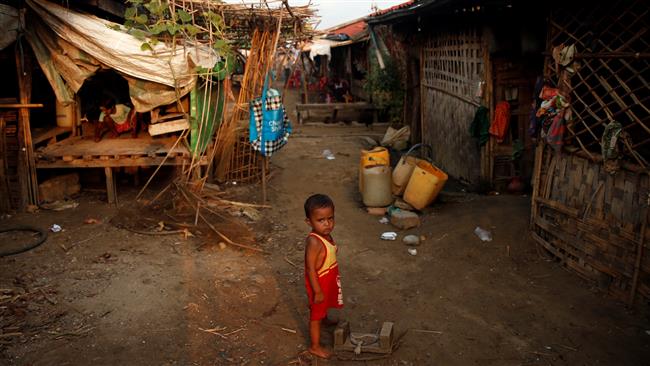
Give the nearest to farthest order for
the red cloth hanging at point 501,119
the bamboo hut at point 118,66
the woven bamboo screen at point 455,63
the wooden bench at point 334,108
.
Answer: the bamboo hut at point 118,66 → the red cloth hanging at point 501,119 → the woven bamboo screen at point 455,63 → the wooden bench at point 334,108

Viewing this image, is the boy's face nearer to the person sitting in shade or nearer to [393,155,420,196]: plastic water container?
[393,155,420,196]: plastic water container

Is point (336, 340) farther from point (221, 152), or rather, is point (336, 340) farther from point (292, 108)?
point (292, 108)

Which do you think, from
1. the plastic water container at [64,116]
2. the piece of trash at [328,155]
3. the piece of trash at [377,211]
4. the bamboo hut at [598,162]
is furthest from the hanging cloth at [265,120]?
the bamboo hut at [598,162]

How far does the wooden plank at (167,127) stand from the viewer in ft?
28.1

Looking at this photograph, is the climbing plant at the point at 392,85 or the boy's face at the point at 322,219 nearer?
the boy's face at the point at 322,219

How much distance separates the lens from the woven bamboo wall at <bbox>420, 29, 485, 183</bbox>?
871 cm

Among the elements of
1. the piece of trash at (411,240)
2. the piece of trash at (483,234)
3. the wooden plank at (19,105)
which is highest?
the wooden plank at (19,105)

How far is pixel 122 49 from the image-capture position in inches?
293

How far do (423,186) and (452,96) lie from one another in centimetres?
274

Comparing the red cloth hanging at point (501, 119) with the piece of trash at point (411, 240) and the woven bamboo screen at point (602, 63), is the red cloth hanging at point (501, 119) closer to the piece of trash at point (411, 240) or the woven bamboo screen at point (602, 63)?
the woven bamboo screen at point (602, 63)

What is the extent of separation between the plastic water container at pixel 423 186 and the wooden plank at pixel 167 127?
11.7ft

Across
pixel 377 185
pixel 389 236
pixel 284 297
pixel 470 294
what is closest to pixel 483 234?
pixel 389 236

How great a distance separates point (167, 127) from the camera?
8.58 meters

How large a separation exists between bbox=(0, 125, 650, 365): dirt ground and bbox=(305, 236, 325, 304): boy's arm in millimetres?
605
